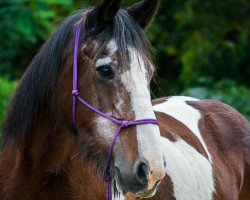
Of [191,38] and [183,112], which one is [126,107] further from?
[191,38]

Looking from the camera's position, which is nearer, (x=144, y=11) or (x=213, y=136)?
(x=144, y=11)

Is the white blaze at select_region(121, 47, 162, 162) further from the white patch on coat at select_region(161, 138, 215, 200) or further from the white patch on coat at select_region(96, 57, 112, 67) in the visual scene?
the white patch on coat at select_region(161, 138, 215, 200)

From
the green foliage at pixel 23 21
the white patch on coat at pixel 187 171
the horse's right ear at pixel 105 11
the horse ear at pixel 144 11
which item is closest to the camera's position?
the horse's right ear at pixel 105 11

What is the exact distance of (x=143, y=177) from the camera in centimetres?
403

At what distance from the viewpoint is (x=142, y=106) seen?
4.18 m

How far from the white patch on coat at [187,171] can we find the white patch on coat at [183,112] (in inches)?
9.4

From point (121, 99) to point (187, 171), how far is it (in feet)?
4.30

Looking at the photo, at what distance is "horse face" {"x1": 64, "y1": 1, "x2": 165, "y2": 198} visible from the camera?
405 centimetres

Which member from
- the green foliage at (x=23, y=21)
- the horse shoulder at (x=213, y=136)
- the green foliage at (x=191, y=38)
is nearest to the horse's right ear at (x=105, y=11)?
the horse shoulder at (x=213, y=136)

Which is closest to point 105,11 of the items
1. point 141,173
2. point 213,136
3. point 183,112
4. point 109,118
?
point 109,118

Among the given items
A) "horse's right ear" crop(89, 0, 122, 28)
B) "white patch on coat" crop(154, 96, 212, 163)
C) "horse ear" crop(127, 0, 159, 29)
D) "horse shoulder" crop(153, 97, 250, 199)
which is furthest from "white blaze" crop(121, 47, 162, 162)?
"white patch on coat" crop(154, 96, 212, 163)

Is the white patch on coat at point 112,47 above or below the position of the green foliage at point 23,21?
above

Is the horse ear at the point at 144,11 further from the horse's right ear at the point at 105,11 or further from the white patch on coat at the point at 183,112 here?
the white patch on coat at the point at 183,112

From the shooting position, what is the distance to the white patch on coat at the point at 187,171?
17.0 ft
